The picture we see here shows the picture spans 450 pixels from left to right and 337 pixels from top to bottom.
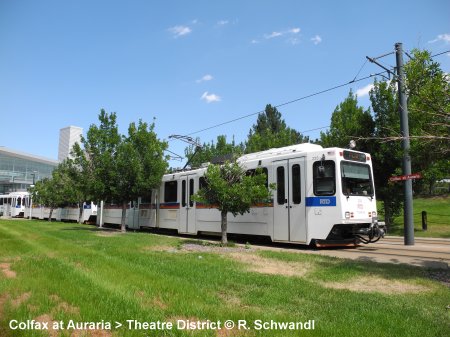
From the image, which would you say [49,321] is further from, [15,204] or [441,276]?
[15,204]

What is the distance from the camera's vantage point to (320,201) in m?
13.2

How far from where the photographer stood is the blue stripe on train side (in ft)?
42.7

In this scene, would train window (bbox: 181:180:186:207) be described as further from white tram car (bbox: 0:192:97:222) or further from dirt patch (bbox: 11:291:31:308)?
white tram car (bbox: 0:192:97:222)

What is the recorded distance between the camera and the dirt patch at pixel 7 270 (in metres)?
7.73

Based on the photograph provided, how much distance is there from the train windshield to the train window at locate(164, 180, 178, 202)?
9.26m

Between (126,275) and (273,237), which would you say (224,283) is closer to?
(126,275)

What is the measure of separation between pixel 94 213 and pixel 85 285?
28.4 metres

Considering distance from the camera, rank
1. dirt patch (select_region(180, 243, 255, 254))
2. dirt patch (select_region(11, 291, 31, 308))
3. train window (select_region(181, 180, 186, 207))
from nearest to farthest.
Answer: dirt patch (select_region(11, 291, 31, 308)), dirt patch (select_region(180, 243, 255, 254)), train window (select_region(181, 180, 186, 207))

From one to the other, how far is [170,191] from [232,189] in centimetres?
773

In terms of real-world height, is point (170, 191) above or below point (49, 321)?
above

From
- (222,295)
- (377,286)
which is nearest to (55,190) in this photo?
(222,295)

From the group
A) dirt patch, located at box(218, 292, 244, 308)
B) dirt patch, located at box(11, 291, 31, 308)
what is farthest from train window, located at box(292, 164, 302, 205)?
dirt patch, located at box(11, 291, 31, 308)

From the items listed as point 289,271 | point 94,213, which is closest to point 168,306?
point 289,271

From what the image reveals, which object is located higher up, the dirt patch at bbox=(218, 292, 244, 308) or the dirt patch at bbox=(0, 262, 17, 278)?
the dirt patch at bbox=(0, 262, 17, 278)
